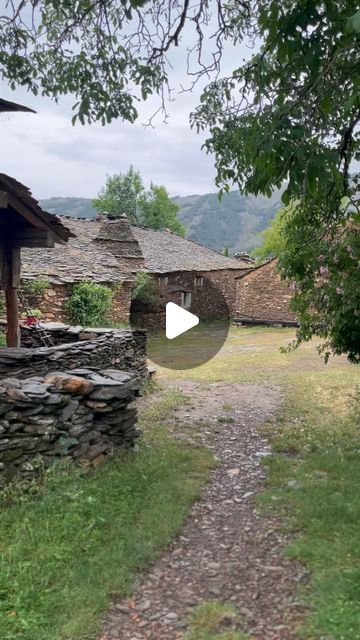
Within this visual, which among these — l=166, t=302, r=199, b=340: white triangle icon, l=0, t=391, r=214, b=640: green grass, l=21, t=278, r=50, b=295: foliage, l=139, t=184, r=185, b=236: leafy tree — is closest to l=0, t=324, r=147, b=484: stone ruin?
l=0, t=391, r=214, b=640: green grass

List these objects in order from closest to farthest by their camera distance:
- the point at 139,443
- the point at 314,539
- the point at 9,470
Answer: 1. the point at 314,539
2. the point at 9,470
3. the point at 139,443

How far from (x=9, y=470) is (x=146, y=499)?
1.48m

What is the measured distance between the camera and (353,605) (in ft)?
11.0

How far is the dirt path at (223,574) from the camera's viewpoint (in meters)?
3.45

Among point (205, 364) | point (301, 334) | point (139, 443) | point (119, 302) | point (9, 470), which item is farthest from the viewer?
point (119, 302)

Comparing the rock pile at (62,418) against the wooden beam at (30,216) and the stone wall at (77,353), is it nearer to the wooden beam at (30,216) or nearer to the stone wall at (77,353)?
the stone wall at (77,353)

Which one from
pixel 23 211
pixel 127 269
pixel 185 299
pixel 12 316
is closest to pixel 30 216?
pixel 23 211

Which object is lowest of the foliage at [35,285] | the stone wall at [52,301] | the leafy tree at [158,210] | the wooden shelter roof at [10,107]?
the stone wall at [52,301]

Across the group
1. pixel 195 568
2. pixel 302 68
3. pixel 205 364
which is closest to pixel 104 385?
pixel 195 568

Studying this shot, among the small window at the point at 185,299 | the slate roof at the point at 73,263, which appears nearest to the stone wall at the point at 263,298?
the small window at the point at 185,299

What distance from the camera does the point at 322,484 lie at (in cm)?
584

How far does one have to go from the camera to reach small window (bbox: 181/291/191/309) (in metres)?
31.2

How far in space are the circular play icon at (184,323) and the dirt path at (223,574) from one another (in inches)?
467

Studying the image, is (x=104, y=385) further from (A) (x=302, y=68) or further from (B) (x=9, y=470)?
(A) (x=302, y=68)
